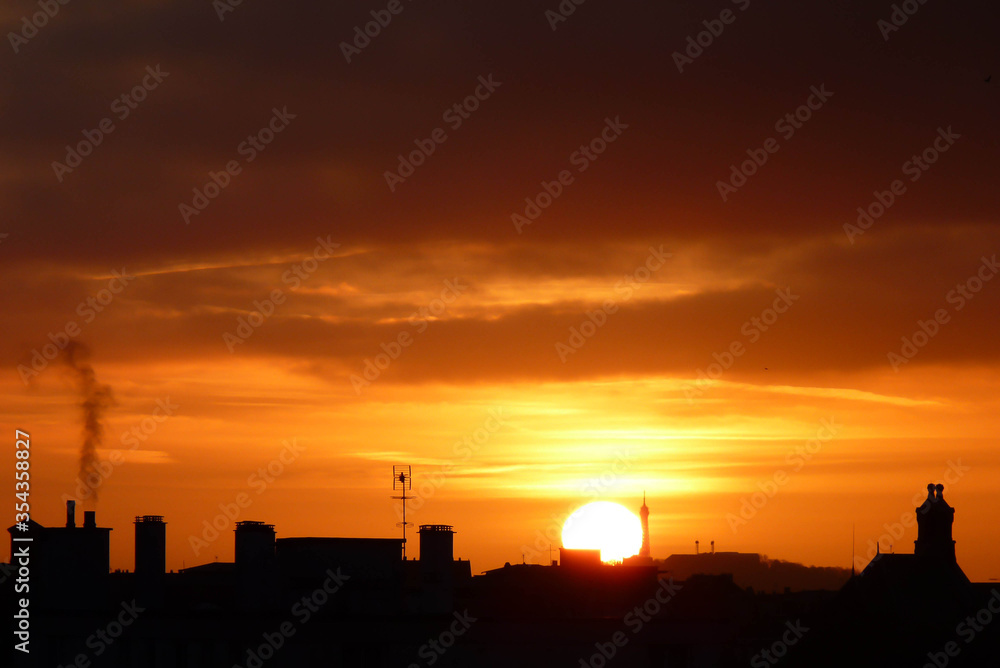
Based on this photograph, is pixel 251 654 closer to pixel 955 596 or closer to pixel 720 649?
pixel 720 649

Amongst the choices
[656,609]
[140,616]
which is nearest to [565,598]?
[656,609]

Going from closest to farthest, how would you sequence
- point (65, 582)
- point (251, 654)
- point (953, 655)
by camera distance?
point (953, 655) < point (251, 654) < point (65, 582)

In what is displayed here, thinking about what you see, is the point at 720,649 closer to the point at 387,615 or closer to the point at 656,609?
the point at 656,609

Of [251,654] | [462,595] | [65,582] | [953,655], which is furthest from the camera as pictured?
[462,595]

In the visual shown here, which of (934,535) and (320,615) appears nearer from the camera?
(934,535)

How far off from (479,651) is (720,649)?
13.4 m

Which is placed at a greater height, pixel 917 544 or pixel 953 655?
pixel 917 544

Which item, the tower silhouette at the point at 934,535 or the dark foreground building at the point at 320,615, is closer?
the tower silhouette at the point at 934,535

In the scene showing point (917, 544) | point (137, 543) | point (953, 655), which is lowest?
point (953, 655)

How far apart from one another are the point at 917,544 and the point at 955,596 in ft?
7.31

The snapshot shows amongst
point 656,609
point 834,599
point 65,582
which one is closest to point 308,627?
point 65,582

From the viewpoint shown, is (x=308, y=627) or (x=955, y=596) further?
(x=308, y=627)

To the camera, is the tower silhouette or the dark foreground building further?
the dark foreground building

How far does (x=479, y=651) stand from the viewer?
68.2 m
